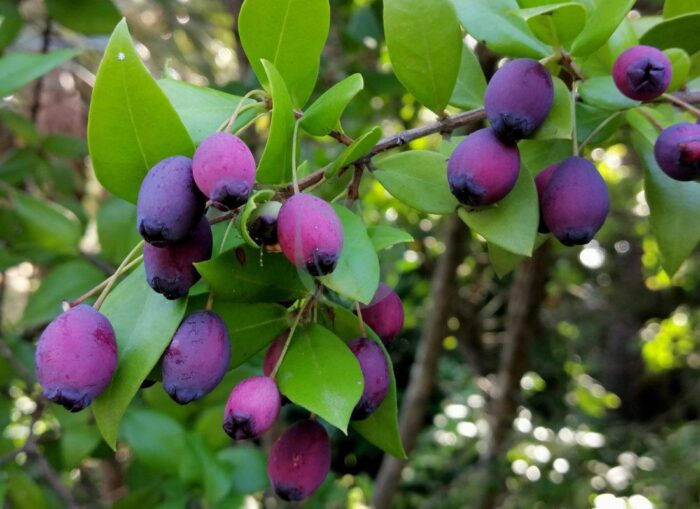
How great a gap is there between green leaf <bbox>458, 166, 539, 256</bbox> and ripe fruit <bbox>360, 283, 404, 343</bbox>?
0.10 m

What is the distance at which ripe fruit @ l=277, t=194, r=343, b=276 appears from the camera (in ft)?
1.54

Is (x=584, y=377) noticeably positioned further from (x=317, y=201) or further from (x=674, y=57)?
(x=317, y=201)

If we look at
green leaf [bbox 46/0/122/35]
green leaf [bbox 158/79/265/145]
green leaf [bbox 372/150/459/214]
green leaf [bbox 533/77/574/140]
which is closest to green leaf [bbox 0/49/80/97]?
green leaf [bbox 46/0/122/35]

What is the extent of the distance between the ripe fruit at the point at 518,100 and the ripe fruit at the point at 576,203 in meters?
0.05

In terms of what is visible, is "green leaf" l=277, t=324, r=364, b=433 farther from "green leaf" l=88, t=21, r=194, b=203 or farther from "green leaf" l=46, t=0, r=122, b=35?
"green leaf" l=46, t=0, r=122, b=35

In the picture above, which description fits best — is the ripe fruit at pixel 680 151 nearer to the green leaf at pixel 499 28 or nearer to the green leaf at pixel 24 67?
the green leaf at pixel 499 28

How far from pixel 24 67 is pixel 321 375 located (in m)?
0.68

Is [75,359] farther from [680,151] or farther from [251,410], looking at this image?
[680,151]

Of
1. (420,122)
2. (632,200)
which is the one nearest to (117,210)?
(420,122)

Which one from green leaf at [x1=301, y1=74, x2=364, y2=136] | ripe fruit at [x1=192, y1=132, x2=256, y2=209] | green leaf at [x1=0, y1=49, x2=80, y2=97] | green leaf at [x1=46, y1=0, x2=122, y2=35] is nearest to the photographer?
ripe fruit at [x1=192, y1=132, x2=256, y2=209]

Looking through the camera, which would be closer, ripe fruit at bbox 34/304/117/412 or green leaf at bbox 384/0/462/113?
ripe fruit at bbox 34/304/117/412

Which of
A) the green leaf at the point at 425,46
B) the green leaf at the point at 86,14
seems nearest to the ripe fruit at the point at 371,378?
the green leaf at the point at 425,46

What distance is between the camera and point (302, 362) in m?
0.55

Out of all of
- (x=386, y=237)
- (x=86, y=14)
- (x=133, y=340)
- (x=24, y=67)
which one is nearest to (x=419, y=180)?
(x=386, y=237)
